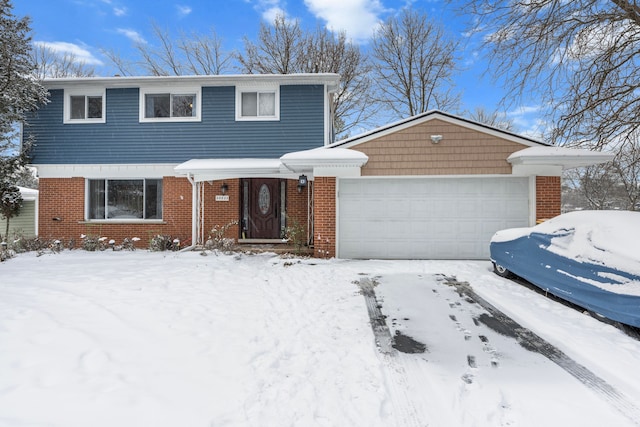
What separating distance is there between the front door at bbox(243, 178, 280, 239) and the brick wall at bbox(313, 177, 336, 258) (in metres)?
2.95

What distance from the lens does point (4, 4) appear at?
32.7 ft

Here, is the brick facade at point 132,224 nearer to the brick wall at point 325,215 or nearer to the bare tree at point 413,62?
the brick wall at point 325,215

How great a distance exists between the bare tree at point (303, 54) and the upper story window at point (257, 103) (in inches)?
385

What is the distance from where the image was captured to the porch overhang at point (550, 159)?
7.70m

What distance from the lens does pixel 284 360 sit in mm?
3352

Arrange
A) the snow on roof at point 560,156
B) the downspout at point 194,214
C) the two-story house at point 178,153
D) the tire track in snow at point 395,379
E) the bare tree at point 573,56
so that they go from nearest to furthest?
the tire track in snow at point 395,379
the bare tree at point 573,56
the snow on roof at point 560,156
the downspout at point 194,214
the two-story house at point 178,153

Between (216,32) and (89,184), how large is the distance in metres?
14.0

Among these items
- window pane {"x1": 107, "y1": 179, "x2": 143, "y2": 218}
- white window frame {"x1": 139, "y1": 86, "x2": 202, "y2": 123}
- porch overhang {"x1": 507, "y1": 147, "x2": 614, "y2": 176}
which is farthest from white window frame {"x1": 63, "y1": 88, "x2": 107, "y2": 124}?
porch overhang {"x1": 507, "y1": 147, "x2": 614, "y2": 176}

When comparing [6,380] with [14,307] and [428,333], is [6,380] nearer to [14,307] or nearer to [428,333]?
[14,307]

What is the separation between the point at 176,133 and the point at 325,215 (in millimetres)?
5951

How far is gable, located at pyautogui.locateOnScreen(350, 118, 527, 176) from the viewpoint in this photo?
8523 millimetres

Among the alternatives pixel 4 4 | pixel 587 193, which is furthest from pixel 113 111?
pixel 587 193

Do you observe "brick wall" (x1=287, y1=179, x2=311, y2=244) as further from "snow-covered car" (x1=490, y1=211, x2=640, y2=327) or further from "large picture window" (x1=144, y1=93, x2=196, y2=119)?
"snow-covered car" (x1=490, y1=211, x2=640, y2=327)

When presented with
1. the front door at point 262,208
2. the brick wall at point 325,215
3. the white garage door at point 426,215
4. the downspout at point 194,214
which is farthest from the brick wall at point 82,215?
the white garage door at point 426,215
